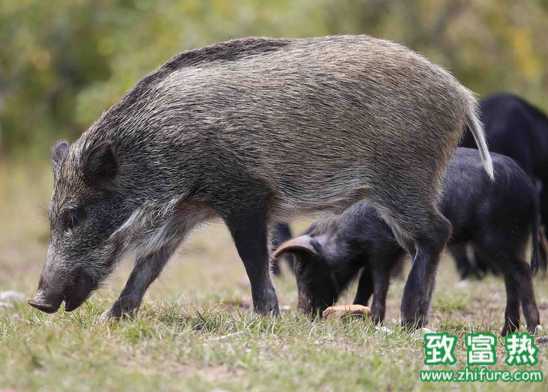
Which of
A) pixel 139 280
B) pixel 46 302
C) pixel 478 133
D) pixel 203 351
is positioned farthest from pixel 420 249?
pixel 46 302

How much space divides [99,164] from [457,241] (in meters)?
2.78

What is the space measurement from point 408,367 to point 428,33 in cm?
1431

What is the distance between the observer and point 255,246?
5.73 m

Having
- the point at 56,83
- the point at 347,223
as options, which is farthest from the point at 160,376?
the point at 56,83

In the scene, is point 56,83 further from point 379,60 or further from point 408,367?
point 408,367

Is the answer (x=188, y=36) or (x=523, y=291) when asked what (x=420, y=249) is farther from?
(x=188, y=36)

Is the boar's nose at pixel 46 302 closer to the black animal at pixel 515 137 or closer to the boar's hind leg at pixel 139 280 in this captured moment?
the boar's hind leg at pixel 139 280

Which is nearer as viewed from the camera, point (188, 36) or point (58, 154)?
point (58, 154)

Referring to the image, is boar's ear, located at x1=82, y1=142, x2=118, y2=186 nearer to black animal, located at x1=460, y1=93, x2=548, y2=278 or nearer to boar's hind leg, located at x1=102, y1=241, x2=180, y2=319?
boar's hind leg, located at x1=102, y1=241, x2=180, y2=319

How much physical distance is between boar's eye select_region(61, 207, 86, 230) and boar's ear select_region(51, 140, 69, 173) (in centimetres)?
33

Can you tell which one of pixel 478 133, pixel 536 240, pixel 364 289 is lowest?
pixel 364 289

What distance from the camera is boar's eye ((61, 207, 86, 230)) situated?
5.78m

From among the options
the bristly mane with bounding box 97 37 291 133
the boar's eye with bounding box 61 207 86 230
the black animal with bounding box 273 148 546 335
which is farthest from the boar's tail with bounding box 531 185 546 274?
the boar's eye with bounding box 61 207 86 230

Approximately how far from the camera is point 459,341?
5598 mm
